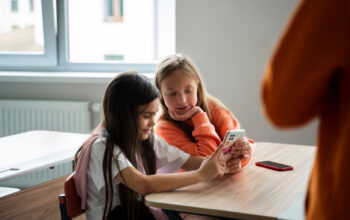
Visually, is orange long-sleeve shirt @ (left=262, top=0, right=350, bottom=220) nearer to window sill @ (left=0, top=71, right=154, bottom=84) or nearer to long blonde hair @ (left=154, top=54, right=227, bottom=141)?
long blonde hair @ (left=154, top=54, right=227, bottom=141)

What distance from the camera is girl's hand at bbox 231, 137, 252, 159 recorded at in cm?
173

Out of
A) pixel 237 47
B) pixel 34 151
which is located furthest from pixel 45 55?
pixel 34 151

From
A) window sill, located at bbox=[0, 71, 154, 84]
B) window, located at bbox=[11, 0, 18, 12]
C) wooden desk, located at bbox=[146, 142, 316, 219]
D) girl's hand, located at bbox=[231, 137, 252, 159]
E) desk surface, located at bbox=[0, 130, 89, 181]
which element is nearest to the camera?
wooden desk, located at bbox=[146, 142, 316, 219]

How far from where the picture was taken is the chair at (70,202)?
60.9 inches

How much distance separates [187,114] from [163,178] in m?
0.53

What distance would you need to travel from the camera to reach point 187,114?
6.51 feet

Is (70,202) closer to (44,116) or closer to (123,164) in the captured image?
(123,164)

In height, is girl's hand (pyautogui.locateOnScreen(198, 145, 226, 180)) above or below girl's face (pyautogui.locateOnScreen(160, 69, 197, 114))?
below

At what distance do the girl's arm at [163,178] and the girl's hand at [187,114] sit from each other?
0.43 metres

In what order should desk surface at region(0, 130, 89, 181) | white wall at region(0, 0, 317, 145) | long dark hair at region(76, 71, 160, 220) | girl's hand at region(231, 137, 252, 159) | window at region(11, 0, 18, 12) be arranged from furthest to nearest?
window at region(11, 0, 18, 12) < white wall at region(0, 0, 317, 145) < desk surface at region(0, 130, 89, 181) < girl's hand at region(231, 137, 252, 159) < long dark hair at region(76, 71, 160, 220)

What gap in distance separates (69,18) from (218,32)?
142 centimetres

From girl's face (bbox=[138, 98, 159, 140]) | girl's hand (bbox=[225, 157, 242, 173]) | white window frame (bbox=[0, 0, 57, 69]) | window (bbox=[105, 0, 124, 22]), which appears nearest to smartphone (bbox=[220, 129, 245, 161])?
girl's hand (bbox=[225, 157, 242, 173])

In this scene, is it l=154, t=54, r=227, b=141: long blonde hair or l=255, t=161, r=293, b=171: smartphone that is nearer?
l=255, t=161, r=293, b=171: smartphone

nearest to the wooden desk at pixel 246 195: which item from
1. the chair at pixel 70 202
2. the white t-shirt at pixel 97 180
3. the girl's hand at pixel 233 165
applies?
the girl's hand at pixel 233 165
